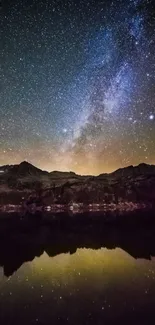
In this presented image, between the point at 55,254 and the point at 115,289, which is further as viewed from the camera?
the point at 55,254

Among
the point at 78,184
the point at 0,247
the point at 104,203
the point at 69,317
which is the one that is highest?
the point at 78,184

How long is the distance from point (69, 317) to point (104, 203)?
116065 millimetres

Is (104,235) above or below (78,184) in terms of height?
below

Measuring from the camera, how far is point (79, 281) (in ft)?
71.5

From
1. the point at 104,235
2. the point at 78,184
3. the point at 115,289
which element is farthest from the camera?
the point at 78,184

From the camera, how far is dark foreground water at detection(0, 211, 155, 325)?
1549cm

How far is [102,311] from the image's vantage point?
15.8 metres

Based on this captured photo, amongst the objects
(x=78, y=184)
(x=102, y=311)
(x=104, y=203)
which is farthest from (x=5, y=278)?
(x=78, y=184)

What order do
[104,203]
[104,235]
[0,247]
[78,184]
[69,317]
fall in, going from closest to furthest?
[69,317], [0,247], [104,235], [104,203], [78,184]

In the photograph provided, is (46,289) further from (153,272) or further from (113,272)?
(153,272)

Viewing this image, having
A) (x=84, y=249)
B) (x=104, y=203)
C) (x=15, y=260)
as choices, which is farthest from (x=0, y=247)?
(x=104, y=203)

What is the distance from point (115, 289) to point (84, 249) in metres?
14.9

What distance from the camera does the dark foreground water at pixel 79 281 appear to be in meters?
15.5

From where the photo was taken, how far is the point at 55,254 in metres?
32.2
